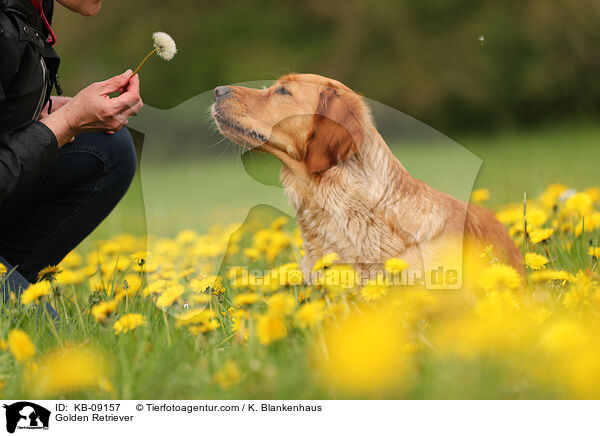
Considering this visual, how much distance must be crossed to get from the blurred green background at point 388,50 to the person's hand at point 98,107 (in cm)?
16

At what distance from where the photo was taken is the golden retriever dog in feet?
6.49

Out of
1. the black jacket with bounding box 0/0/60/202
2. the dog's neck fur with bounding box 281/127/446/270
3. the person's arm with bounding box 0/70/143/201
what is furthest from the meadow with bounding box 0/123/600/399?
the black jacket with bounding box 0/0/60/202

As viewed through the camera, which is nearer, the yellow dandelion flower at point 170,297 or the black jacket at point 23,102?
the yellow dandelion flower at point 170,297

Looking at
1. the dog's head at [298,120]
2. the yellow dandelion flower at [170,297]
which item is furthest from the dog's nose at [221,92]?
the yellow dandelion flower at [170,297]

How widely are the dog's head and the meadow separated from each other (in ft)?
0.44

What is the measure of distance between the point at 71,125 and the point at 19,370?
840mm

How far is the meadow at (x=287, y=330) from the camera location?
3.97 feet

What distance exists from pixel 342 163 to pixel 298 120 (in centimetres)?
21

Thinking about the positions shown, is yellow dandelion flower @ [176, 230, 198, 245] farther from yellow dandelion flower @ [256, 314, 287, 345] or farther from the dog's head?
yellow dandelion flower @ [256, 314, 287, 345]

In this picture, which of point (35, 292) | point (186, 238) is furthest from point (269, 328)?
point (186, 238)

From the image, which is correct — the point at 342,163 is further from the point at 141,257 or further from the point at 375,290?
the point at 141,257

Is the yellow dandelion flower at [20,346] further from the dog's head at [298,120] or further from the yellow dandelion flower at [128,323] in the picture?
the dog's head at [298,120]
